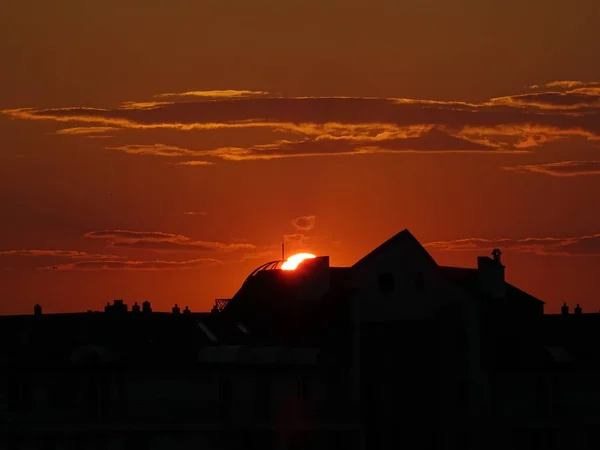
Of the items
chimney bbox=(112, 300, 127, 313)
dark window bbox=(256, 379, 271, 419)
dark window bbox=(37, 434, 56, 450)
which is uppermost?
chimney bbox=(112, 300, 127, 313)

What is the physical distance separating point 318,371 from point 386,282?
9.16 metres

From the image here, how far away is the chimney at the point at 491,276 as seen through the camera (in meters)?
116

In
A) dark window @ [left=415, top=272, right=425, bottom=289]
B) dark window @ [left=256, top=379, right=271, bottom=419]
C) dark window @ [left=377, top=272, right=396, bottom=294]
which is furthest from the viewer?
dark window @ [left=415, top=272, right=425, bottom=289]

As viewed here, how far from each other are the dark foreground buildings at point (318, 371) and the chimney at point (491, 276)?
3.04 ft

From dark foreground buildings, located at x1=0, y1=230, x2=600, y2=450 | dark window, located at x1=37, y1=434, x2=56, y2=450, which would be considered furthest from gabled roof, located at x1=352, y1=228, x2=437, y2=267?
dark window, located at x1=37, y1=434, x2=56, y2=450

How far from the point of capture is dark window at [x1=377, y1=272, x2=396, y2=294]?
108m

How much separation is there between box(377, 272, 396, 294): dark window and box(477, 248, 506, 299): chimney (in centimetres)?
1093

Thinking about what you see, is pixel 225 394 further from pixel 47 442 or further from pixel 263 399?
pixel 47 442

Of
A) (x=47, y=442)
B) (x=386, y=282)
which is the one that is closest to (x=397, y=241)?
(x=386, y=282)

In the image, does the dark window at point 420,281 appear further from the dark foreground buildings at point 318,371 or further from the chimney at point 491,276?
the chimney at point 491,276

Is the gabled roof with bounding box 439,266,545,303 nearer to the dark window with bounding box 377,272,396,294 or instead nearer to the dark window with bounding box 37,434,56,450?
the dark window with bounding box 377,272,396,294

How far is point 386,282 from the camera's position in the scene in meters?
108

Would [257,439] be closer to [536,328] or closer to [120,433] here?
[120,433]

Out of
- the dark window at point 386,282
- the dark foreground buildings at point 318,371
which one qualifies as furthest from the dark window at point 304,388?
the dark window at point 386,282
